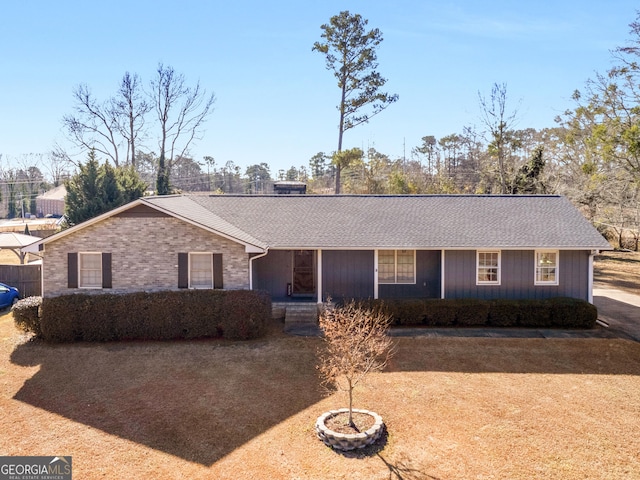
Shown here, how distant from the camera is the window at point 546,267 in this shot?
16844mm

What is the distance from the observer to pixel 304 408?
32.1 ft

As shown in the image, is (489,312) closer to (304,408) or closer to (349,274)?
(349,274)

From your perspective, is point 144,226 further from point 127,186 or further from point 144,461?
point 127,186

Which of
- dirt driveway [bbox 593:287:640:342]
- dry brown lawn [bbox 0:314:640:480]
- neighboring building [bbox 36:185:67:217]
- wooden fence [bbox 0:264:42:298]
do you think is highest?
neighboring building [bbox 36:185:67:217]

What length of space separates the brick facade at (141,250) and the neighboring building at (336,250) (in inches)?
1.3

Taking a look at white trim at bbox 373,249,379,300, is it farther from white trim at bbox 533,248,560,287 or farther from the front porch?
white trim at bbox 533,248,560,287

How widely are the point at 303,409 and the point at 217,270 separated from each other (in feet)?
23.4

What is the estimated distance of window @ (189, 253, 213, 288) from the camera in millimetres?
15867

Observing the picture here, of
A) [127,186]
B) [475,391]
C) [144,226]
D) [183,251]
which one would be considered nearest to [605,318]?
[475,391]

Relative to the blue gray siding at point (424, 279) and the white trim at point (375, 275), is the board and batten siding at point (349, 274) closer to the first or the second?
the white trim at point (375, 275)

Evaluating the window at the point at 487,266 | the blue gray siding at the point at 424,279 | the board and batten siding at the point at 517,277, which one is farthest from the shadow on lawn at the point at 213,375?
the blue gray siding at the point at 424,279

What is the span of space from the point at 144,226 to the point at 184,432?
8.60 m

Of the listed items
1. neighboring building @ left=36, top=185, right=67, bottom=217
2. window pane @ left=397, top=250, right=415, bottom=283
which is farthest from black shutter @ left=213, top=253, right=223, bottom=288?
neighboring building @ left=36, top=185, right=67, bottom=217

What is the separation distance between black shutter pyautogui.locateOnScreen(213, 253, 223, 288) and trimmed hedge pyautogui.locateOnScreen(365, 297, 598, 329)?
512cm
